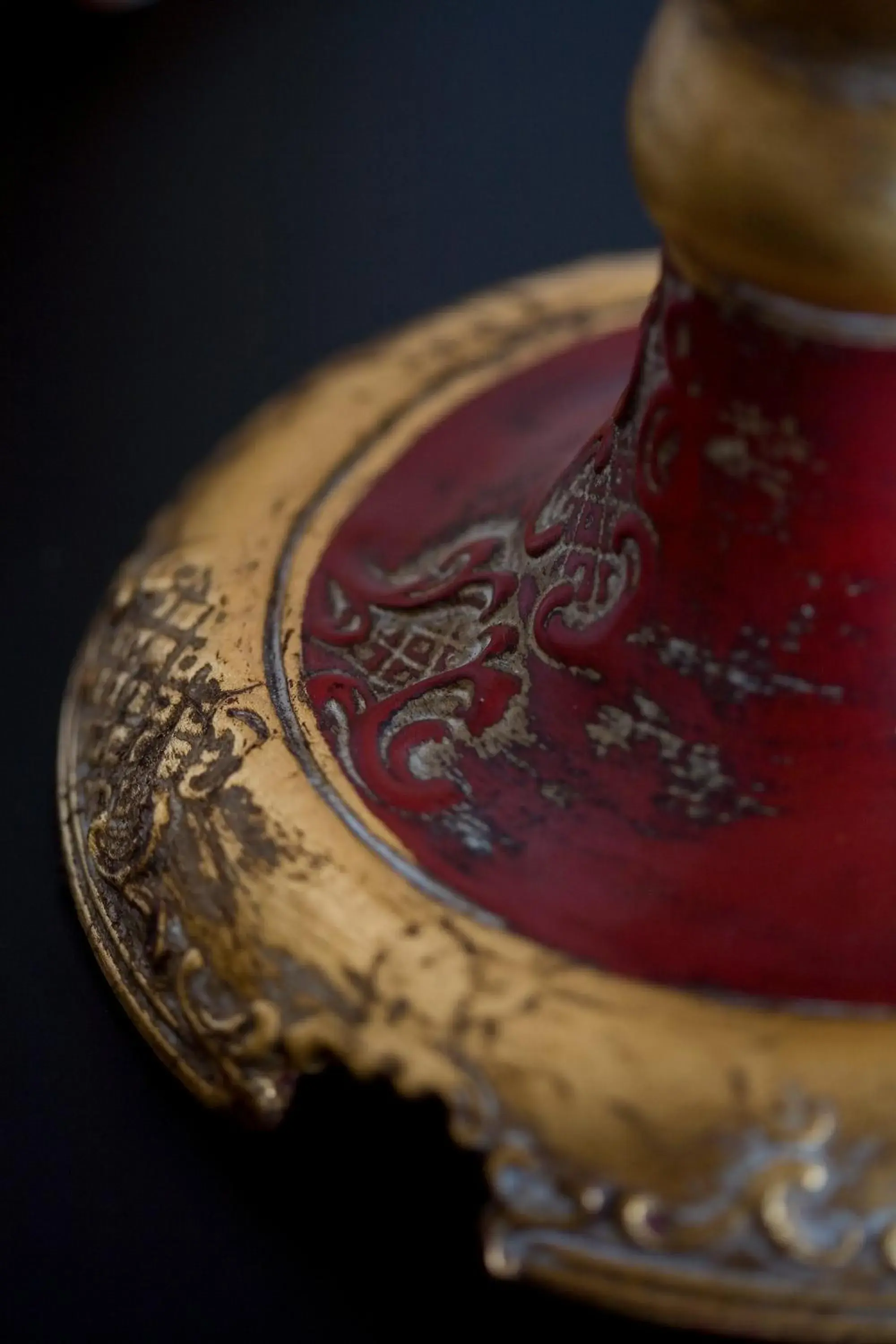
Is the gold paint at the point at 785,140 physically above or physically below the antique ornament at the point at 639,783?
above

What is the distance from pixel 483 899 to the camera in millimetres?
622

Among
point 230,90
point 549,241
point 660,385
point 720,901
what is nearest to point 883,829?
point 720,901

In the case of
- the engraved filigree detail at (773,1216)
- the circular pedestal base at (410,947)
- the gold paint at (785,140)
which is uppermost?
the gold paint at (785,140)

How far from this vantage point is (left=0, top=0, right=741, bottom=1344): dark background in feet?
2.23

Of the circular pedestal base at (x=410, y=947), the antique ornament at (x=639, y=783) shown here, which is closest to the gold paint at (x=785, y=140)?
the antique ornament at (x=639, y=783)

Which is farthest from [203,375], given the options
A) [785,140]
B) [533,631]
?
[785,140]

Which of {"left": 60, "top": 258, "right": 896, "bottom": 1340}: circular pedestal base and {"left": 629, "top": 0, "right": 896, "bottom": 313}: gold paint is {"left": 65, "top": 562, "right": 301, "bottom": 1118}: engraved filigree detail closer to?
{"left": 60, "top": 258, "right": 896, "bottom": 1340}: circular pedestal base

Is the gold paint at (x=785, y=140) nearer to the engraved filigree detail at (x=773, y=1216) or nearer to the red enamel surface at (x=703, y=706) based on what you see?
the red enamel surface at (x=703, y=706)

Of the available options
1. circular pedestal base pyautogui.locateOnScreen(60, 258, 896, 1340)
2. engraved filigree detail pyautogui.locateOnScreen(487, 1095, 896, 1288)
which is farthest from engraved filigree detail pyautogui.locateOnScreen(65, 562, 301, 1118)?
engraved filigree detail pyautogui.locateOnScreen(487, 1095, 896, 1288)

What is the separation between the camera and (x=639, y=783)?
64 centimetres

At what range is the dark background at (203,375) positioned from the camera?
2.23ft

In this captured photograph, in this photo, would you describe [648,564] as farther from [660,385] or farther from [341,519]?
[341,519]

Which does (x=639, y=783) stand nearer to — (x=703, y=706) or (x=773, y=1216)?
(x=703, y=706)

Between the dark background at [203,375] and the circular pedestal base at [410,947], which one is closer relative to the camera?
the circular pedestal base at [410,947]
